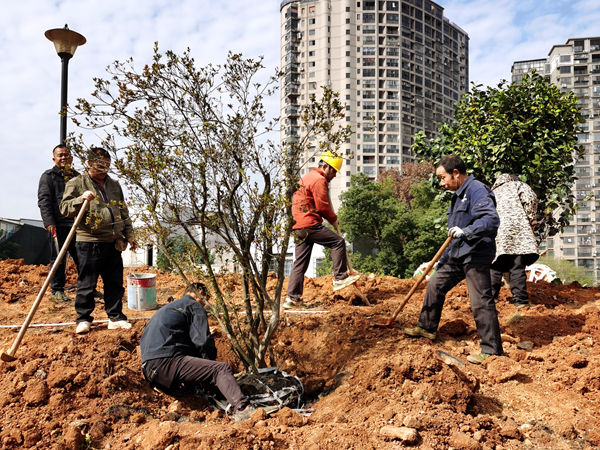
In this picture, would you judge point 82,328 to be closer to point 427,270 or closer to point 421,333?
point 421,333

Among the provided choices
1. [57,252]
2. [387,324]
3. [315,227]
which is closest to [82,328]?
[57,252]

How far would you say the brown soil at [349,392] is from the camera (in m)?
2.96

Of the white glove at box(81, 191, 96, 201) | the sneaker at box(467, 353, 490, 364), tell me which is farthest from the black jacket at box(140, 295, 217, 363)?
the sneaker at box(467, 353, 490, 364)

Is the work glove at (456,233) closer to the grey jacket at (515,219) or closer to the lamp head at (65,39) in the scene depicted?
the grey jacket at (515,219)

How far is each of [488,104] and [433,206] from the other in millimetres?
27368

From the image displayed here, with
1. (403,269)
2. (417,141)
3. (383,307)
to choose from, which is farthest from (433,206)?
(383,307)

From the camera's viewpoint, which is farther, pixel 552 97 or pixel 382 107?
pixel 382 107

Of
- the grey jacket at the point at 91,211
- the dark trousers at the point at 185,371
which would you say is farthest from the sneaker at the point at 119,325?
the dark trousers at the point at 185,371

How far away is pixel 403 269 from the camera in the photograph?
3444cm

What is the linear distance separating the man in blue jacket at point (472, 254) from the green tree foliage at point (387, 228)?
2764cm

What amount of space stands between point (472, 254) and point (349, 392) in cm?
168

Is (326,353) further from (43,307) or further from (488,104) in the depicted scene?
(488,104)

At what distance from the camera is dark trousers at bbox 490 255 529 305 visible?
6.04 meters

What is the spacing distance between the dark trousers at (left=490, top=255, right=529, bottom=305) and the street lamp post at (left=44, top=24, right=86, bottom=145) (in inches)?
259
